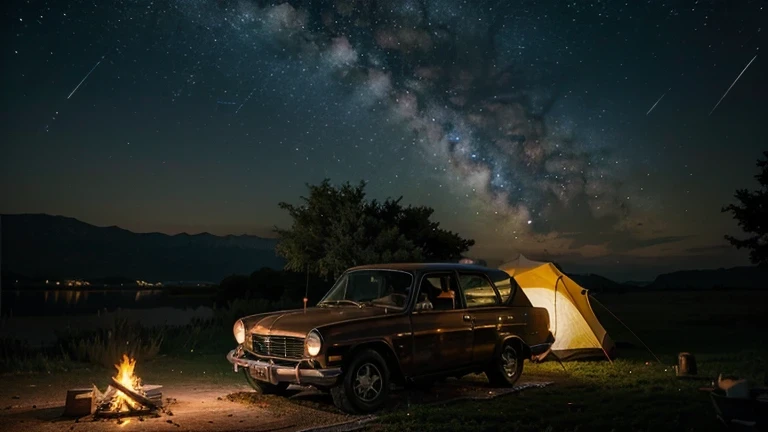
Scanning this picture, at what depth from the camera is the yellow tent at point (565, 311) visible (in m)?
15.2

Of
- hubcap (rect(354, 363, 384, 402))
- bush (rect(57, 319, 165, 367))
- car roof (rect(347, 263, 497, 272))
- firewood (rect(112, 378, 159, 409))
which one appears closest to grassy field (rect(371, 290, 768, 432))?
hubcap (rect(354, 363, 384, 402))

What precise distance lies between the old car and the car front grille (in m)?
0.01

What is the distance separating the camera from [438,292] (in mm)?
10859

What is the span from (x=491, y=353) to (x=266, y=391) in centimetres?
343

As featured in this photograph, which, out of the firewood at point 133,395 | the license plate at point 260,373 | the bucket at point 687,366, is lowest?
the bucket at point 687,366

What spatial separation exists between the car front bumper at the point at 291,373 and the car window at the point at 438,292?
6.16 feet

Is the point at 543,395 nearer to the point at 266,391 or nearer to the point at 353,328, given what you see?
the point at 353,328

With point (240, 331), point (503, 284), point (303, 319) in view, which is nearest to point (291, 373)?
point (303, 319)

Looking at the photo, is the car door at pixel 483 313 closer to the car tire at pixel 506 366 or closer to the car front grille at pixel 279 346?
the car tire at pixel 506 366

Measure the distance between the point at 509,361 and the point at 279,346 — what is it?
393cm

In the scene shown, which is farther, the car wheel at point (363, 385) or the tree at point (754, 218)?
the tree at point (754, 218)

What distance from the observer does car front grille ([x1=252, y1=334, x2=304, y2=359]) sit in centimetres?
920

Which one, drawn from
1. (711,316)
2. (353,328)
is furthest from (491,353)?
(711,316)

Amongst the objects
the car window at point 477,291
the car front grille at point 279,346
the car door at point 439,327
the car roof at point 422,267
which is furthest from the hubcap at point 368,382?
the car window at point 477,291
